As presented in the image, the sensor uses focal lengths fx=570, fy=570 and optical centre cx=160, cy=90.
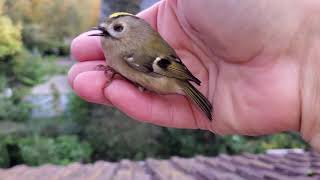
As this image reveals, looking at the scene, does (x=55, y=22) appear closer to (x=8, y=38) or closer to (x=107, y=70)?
(x=8, y=38)

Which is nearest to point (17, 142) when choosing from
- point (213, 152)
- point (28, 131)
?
point (28, 131)

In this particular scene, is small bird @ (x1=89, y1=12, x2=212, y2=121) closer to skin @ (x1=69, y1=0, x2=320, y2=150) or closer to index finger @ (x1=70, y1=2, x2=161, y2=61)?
skin @ (x1=69, y1=0, x2=320, y2=150)

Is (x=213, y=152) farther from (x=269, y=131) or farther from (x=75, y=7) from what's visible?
(x=269, y=131)

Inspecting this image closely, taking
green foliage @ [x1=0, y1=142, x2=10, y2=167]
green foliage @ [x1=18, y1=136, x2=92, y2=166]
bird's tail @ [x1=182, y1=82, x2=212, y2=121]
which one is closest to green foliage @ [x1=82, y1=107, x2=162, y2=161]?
green foliage @ [x1=18, y1=136, x2=92, y2=166]

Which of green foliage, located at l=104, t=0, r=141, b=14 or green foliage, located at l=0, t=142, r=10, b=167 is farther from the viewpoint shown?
green foliage, located at l=0, t=142, r=10, b=167

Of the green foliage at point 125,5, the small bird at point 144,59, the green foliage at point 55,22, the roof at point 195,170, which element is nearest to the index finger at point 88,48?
the small bird at point 144,59

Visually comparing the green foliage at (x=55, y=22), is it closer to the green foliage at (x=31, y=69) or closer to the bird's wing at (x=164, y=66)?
the green foliage at (x=31, y=69)

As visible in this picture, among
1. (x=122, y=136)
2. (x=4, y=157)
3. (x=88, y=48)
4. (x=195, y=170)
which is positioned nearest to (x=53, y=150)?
(x=4, y=157)
